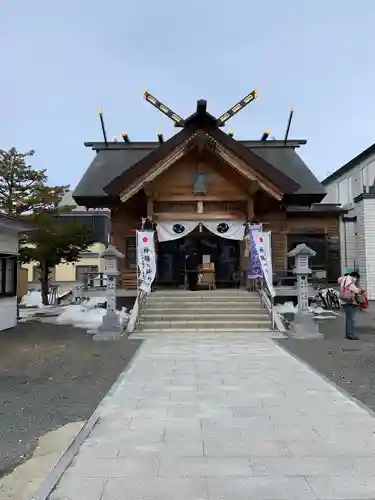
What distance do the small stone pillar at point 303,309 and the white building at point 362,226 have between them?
978 cm

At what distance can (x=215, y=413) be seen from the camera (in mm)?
5434

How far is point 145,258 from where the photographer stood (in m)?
14.4

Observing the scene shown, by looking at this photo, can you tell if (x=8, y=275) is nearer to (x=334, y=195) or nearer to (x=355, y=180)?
(x=355, y=180)

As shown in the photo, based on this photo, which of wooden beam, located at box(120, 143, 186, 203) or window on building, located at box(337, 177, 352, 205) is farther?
window on building, located at box(337, 177, 352, 205)

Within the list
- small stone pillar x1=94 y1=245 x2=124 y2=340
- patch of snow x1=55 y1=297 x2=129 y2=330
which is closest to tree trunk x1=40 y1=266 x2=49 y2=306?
patch of snow x1=55 y1=297 x2=129 y2=330

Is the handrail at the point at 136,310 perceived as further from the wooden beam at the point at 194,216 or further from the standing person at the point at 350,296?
the standing person at the point at 350,296

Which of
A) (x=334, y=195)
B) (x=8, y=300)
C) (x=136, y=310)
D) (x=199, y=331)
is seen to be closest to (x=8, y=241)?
(x=8, y=300)

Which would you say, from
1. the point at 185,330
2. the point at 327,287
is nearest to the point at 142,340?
the point at 185,330

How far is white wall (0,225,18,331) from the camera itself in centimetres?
1416

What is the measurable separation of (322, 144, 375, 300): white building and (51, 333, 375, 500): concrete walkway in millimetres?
16569

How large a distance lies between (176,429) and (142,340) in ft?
22.4

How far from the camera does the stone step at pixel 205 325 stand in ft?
43.4

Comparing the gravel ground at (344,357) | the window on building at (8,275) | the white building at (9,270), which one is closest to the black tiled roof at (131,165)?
the white building at (9,270)

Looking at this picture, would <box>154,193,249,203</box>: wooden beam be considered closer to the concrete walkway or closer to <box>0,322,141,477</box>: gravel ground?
<box>0,322,141,477</box>: gravel ground
